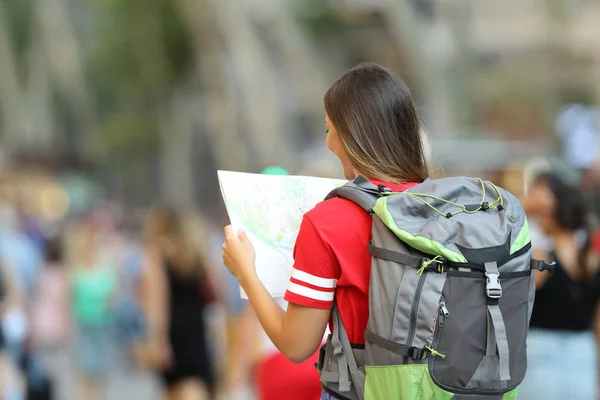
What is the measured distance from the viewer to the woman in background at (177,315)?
7.67 m

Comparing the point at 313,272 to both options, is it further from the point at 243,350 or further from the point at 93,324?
the point at 93,324

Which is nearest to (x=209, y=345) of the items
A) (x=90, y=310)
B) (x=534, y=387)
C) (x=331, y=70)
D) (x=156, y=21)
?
(x=90, y=310)

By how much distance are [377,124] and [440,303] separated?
22.6 inches

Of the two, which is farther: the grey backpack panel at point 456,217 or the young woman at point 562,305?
the young woman at point 562,305

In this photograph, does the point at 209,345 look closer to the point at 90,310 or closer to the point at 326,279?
the point at 90,310

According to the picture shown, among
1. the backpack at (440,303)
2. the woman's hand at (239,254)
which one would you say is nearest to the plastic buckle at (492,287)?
the backpack at (440,303)

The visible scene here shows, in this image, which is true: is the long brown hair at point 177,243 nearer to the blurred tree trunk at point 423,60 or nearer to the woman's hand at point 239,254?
the woman's hand at point 239,254

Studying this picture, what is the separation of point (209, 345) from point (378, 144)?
217 inches

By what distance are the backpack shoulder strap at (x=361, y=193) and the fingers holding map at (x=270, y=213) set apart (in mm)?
381

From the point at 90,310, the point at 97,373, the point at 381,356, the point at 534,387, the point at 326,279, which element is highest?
the point at 326,279

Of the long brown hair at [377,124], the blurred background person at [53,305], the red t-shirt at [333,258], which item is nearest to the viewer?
Result: the red t-shirt at [333,258]

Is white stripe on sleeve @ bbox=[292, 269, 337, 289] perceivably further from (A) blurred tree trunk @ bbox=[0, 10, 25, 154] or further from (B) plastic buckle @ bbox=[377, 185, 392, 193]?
(A) blurred tree trunk @ bbox=[0, 10, 25, 154]

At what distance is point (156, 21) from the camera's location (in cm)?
2916

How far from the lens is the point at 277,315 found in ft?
9.01
